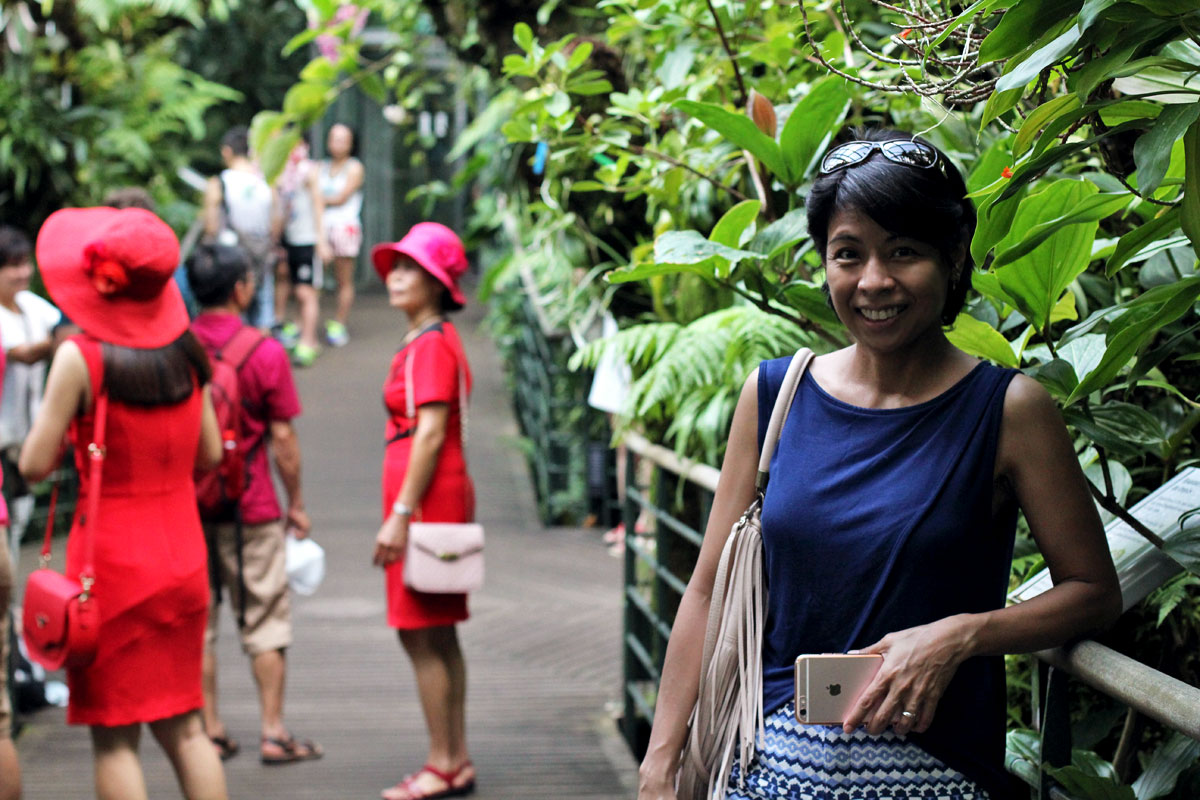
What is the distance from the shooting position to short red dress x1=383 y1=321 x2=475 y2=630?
4.86 m

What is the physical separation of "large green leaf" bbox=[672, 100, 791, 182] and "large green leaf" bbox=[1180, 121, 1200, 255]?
44.7 inches

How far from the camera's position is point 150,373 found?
396 cm

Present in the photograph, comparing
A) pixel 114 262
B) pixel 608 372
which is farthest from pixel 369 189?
pixel 114 262

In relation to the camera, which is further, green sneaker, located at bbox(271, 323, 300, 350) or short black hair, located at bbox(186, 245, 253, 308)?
green sneaker, located at bbox(271, 323, 300, 350)

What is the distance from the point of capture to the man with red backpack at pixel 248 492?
5234 mm

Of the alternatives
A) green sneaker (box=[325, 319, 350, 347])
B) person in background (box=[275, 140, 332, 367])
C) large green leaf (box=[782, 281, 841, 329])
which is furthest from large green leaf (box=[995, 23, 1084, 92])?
green sneaker (box=[325, 319, 350, 347])

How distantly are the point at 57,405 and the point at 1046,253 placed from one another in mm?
2817

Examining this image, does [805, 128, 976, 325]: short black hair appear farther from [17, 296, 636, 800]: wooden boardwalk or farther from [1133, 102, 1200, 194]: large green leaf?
[17, 296, 636, 800]: wooden boardwalk

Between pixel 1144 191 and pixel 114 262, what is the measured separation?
10.2ft

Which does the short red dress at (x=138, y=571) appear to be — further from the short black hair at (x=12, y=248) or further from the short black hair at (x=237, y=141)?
the short black hair at (x=237, y=141)

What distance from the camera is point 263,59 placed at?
17500 millimetres

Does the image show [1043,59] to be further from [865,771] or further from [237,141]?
[237,141]

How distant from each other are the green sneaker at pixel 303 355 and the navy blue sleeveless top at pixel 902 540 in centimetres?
1225

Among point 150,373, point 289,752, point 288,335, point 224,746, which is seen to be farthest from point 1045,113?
point 288,335
